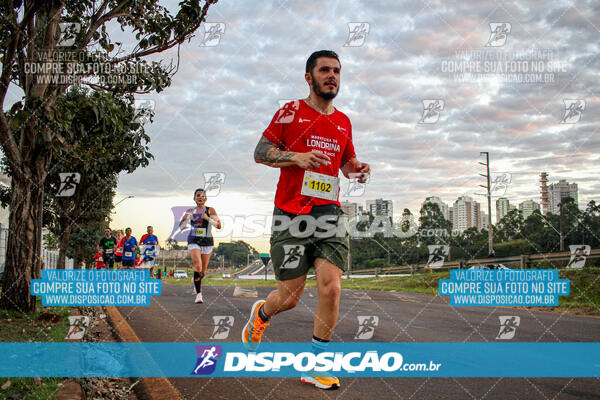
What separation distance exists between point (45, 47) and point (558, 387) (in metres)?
8.34

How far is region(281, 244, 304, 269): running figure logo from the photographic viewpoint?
3721 millimetres

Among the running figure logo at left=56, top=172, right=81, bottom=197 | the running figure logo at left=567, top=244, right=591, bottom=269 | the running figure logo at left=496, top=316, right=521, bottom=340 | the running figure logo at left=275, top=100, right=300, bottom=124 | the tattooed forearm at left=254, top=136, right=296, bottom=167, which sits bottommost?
the running figure logo at left=496, top=316, right=521, bottom=340

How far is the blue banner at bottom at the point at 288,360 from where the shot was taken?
4027 mm

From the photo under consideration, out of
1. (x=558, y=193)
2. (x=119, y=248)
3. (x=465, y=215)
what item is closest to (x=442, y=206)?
(x=465, y=215)

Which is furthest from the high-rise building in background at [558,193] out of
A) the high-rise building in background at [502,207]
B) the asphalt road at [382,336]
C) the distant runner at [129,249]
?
the distant runner at [129,249]

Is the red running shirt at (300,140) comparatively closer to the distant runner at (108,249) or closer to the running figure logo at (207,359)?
the running figure logo at (207,359)

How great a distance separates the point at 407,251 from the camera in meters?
33.1

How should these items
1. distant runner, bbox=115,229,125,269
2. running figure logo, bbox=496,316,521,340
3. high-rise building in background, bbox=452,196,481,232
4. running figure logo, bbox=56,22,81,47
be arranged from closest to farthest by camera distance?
running figure logo, bbox=496,316,521,340, running figure logo, bbox=56,22,81,47, distant runner, bbox=115,229,125,269, high-rise building in background, bbox=452,196,481,232

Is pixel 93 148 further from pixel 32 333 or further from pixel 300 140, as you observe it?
pixel 300 140

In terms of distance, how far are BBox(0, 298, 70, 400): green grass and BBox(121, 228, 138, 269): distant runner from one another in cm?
611

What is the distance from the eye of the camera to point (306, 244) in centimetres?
372

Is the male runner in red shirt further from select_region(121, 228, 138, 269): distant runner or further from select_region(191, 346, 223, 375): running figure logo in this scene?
select_region(121, 228, 138, 269): distant runner

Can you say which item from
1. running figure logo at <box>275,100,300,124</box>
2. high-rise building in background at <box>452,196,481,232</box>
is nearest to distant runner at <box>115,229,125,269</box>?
running figure logo at <box>275,100,300,124</box>

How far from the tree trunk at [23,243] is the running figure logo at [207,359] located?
4109mm
